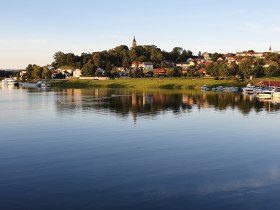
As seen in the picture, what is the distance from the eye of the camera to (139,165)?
27.5 meters

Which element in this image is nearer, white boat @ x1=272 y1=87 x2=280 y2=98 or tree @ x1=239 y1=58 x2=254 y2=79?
white boat @ x1=272 y1=87 x2=280 y2=98

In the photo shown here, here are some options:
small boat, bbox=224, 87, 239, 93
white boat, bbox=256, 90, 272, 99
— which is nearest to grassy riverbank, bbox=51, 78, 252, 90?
small boat, bbox=224, 87, 239, 93

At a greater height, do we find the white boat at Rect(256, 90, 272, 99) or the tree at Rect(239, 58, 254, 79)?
the tree at Rect(239, 58, 254, 79)

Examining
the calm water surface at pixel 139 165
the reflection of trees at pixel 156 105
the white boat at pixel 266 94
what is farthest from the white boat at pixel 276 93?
the calm water surface at pixel 139 165

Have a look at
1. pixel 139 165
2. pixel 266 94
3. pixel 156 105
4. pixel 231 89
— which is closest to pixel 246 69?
pixel 231 89

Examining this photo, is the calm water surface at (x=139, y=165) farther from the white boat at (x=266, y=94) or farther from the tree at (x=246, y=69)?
the tree at (x=246, y=69)

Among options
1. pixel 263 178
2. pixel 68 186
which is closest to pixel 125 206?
pixel 68 186

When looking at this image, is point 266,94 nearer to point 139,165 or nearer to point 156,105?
point 156,105

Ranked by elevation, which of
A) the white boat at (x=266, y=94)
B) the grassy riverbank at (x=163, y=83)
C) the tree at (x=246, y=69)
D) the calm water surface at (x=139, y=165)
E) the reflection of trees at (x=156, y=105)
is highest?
the tree at (x=246, y=69)

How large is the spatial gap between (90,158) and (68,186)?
7.21 meters

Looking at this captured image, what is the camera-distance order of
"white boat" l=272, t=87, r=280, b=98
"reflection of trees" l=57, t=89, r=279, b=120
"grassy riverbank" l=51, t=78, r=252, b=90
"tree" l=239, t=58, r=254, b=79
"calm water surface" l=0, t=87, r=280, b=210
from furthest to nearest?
1. "tree" l=239, t=58, r=254, b=79
2. "grassy riverbank" l=51, t=78, r=252, b=90
3. "white boat" l=272, t=87, r=280, b=98
4. "reflection of trees" l=57, t=89, r=279, b=120
5. "calm water surface" l=0, t=87, r=280, b=210

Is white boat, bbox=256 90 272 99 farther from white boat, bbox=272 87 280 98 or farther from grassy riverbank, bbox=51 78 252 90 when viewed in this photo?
grassy riverbank, bbox=51 78 252 90

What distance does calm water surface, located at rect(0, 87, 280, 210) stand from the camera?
2031 cm

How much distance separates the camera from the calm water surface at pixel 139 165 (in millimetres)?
20312
